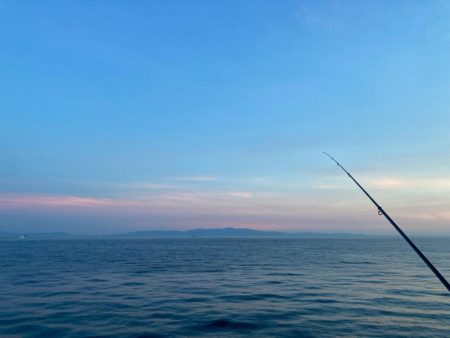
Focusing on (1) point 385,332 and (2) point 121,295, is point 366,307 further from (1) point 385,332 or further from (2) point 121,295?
(2) point 121,295

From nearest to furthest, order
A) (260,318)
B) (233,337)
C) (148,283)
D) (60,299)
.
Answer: (233,337)
(260,318)
(60,299)
(148,283)

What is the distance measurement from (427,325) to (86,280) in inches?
1122

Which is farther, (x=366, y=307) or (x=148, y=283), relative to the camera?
(x=148, y=283)

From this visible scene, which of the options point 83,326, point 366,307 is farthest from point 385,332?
point 83,326

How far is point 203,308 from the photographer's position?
818 inches

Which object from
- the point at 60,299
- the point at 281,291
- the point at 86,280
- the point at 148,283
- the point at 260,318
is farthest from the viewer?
the point at 86,280

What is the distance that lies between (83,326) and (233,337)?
25.3ft

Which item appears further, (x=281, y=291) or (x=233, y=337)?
(x=281, y=291)

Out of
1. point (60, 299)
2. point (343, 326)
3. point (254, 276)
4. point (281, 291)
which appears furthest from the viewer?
point (254, 276)

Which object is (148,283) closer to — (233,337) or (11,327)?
(11,327)

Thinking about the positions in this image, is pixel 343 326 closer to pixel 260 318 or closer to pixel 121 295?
pixel 260 318

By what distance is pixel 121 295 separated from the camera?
2523 centimetres

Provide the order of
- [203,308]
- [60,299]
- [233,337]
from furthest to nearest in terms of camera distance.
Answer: [60,299], [203,308], [233,337]

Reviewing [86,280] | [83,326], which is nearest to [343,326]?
[83,326]
